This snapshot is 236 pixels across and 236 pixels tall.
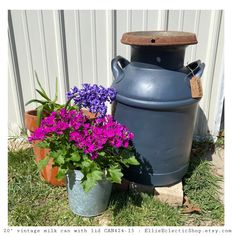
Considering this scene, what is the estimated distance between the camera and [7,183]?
2.18 meters

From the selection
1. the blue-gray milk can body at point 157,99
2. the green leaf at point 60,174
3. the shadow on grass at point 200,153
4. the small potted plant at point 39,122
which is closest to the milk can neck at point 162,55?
the blue-gray milk can body at point 157,99

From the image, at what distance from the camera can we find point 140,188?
6.80 feet

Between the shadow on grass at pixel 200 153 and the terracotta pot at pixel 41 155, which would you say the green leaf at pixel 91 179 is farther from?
the shadow on grass at pixel 200 153

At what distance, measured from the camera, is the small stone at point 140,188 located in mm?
2058

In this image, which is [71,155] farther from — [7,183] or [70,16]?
[70,16]

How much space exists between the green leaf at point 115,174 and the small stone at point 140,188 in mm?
439

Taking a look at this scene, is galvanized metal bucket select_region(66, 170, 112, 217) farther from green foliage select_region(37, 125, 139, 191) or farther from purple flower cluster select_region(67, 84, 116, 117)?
purple flower cluster select_region(67, 84, 116, 117)

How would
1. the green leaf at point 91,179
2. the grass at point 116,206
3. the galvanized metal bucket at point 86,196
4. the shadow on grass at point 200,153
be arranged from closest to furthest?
the green leaf at point 91,179 → the galvanized metal bucket at point 86,196 → the grass at point 116,206 → the shadow on grass at point 200,153

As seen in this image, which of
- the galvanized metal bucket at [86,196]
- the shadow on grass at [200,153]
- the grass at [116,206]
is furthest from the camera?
the shadow on grass at [200,153]

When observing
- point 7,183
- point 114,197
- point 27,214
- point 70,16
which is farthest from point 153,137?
point 70,16

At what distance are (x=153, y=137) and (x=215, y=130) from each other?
1249 millimetres

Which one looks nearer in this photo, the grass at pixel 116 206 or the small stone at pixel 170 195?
the grass at pixel 116 206

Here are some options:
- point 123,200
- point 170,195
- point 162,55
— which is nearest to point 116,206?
point 123,200

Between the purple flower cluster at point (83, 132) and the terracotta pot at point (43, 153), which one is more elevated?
the purple flower cluster at point (83, 132)
